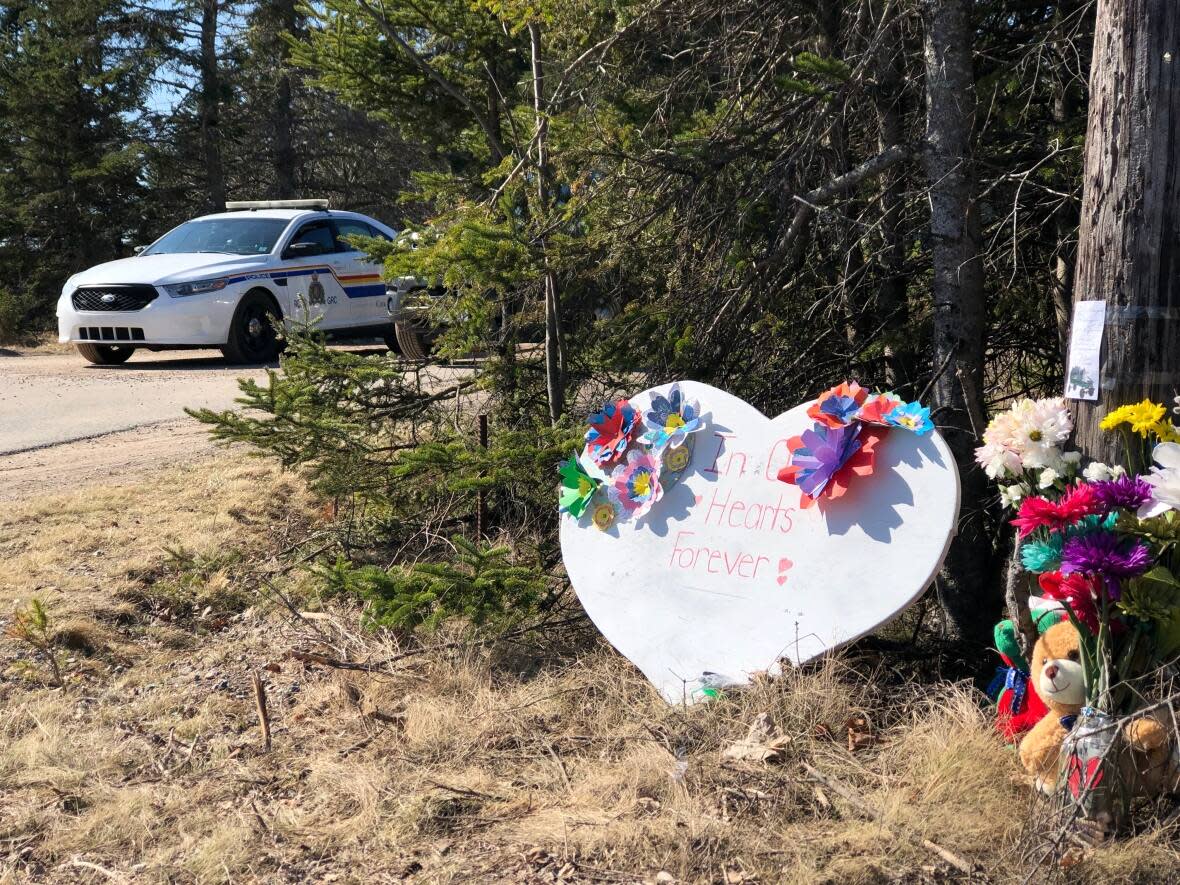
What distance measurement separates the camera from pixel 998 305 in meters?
4.97

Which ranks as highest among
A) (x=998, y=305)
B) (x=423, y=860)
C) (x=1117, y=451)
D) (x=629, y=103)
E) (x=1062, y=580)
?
(x=629, y=103)

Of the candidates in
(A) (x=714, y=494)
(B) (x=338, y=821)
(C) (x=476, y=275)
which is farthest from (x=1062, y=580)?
(C) (x=476, y=275)

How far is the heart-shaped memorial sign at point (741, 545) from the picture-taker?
3688 mm

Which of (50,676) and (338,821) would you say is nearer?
(338,821)

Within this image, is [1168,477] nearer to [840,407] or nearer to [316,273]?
[840,407]

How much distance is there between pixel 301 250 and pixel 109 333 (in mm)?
2259

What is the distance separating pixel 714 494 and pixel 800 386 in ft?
3.60

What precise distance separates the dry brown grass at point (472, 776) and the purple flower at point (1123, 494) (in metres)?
0.80

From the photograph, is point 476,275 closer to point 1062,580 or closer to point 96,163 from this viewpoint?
point 1062,580

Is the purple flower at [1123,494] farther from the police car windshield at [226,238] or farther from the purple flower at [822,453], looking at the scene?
the police car windshield at [226,238]

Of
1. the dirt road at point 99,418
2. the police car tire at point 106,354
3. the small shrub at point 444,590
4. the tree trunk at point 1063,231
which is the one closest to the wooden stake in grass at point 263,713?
the small shrub at point 444,590

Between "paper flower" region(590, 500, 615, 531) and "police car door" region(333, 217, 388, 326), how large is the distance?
31.9ft

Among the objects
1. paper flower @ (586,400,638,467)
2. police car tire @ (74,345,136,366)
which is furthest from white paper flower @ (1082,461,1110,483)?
police car tire @ (74,345,136,366)

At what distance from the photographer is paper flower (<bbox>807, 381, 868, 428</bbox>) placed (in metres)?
3.83
